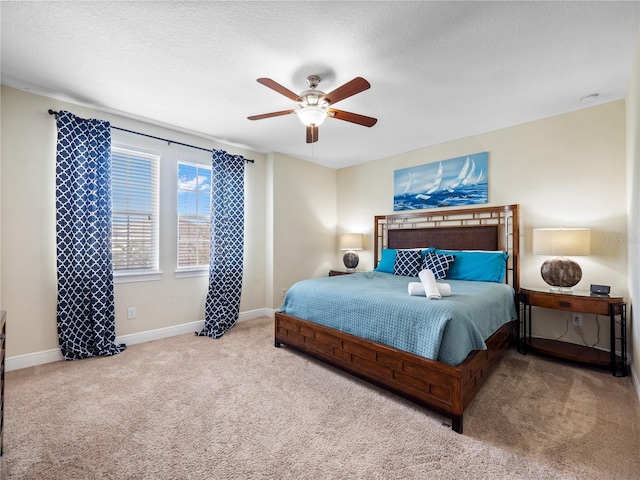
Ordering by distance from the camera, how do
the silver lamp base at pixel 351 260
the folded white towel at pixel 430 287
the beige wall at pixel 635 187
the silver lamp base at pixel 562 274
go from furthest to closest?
the silver lamp base at pixel 351 260 < the silver lamp base at pixel 562 274 < the folded white towel at pixel 430 287 < the beige wall at pixel 635 187

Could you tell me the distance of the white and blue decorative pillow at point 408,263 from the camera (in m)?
3.74

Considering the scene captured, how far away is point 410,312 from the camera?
7.05ft

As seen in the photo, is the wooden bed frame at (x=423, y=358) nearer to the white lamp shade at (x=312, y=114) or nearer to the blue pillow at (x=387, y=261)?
the blue pillow at (x=387, y=261)

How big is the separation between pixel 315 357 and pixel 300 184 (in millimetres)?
2960

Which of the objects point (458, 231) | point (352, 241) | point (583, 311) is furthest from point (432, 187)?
point (583, 311)

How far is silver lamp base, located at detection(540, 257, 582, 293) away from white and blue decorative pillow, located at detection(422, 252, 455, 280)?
0.93 metres

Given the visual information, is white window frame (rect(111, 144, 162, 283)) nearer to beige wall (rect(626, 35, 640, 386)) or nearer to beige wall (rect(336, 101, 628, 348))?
beige wall (rect(336, 101, 628, 348))

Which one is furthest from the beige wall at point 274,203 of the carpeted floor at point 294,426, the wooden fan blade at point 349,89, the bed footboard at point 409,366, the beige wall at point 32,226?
the wooden fan blade at point 349,89

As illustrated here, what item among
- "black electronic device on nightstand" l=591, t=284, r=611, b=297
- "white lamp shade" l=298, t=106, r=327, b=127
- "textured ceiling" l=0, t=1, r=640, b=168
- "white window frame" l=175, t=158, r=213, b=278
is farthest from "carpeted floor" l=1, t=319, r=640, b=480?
"textured ceiling" l=0, t=1, r=640, b=168

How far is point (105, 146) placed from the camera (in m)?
3.09

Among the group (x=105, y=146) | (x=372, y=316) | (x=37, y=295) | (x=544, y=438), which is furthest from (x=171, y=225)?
(x=544, y=438)

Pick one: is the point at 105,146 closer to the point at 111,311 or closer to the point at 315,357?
the point at 111,311

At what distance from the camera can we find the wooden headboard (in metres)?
3.51

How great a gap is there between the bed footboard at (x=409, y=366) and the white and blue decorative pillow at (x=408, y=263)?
1.15 meters
